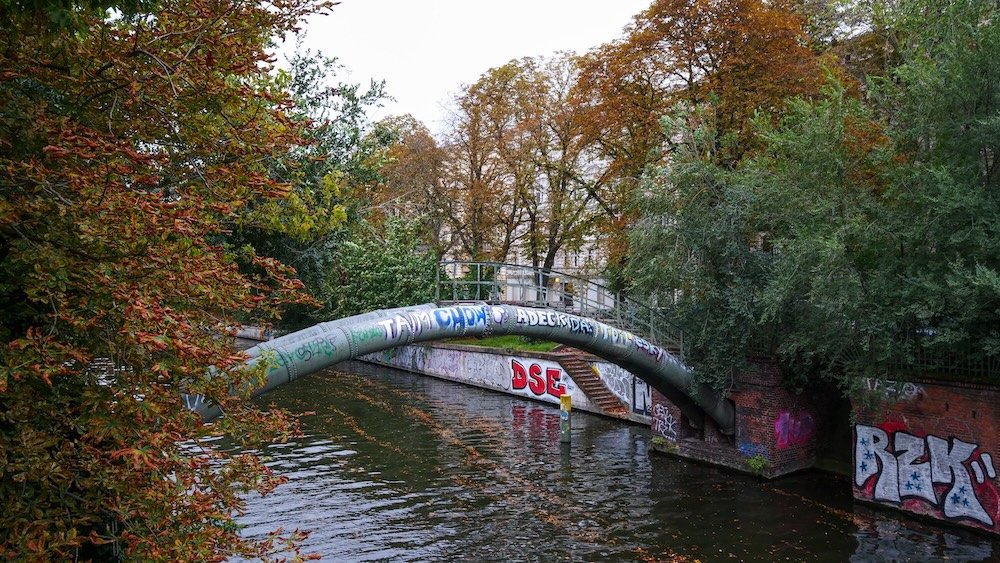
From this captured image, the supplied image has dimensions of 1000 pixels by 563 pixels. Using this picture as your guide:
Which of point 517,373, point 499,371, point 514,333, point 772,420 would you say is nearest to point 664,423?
point 772,420

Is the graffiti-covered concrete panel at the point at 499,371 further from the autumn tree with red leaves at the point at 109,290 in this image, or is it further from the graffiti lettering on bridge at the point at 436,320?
the autumn tree with red leaves at the point at 109,290

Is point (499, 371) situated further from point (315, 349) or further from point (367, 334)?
point (315, 349)

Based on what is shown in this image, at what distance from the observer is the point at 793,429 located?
18.7m

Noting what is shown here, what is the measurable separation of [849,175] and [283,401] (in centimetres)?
2264

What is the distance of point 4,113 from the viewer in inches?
197

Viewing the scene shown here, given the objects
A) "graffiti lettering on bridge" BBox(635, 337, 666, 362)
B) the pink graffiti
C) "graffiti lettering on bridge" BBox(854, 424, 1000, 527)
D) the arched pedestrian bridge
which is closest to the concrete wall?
the arched pedestrian bridge

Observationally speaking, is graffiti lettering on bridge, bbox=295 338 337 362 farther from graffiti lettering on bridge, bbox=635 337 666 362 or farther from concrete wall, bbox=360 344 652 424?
concrete wall, bbox=360 344 652 424

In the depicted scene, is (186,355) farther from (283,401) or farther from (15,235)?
(283,401)

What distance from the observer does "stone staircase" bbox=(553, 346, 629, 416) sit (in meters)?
26.6

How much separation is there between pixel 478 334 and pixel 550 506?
4078 mm

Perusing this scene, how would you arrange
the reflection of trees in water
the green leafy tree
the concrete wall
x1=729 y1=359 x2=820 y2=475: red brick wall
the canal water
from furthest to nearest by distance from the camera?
the green leafy tree, the concrete wall, x1=729 y1=359 x2=820 y2=475: red brick wall, the canal water, the reflection of trees in water

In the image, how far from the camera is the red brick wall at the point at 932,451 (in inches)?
559

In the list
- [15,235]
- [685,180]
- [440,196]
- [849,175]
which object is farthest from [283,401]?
[15,235]

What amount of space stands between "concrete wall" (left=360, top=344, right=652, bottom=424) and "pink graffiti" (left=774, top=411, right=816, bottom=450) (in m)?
6.55
